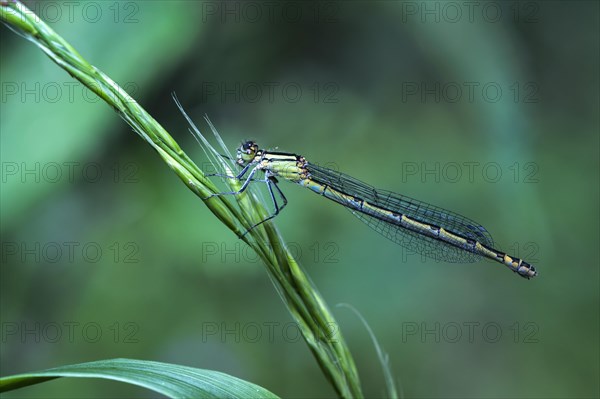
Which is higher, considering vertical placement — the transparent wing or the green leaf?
the transparent wing

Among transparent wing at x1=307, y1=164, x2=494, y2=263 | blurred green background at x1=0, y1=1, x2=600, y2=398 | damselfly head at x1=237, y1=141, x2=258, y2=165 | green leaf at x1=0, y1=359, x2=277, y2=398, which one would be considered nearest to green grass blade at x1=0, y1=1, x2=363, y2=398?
green leaf at x1=0, y1=359, x2=277, y2=398

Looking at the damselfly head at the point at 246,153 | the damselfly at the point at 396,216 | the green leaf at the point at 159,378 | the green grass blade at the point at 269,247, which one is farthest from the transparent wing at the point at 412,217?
the green leaf at the point at 159,378

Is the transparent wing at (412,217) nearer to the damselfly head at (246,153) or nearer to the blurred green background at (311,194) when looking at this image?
the damselfly head at (246,153)

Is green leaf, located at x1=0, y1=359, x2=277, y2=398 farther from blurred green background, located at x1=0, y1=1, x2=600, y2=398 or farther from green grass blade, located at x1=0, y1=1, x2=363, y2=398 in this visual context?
blurred green background, located at x1=0, y1=1, x2=600, y2=398

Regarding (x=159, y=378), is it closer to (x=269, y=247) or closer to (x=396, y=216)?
(x=269, y=247)

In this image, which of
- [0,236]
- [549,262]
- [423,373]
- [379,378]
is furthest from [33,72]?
[549,262]

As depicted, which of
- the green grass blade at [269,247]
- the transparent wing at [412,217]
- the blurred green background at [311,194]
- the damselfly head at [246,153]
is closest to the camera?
the green grass blade at [269,247]
